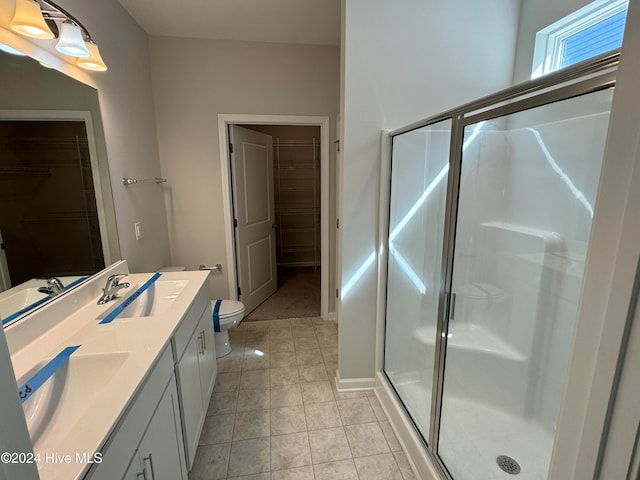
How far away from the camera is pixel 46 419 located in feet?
3.02

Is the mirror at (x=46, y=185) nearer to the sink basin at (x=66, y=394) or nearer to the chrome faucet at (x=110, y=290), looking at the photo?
the chrome faucet at (x=110, y=290)

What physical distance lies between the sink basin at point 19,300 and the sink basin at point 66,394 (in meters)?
→ 0.29

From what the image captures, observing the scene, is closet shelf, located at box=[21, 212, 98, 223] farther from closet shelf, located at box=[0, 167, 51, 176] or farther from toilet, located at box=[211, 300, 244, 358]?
toilet, located at box=[211, 300, 244, 358]

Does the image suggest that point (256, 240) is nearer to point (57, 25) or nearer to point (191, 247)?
point (191, 247)

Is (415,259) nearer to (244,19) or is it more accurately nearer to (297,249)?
(244,19)

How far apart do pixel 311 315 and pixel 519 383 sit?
1989mm

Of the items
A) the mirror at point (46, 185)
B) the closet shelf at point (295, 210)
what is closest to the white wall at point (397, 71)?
the mirror at point (46, 185)

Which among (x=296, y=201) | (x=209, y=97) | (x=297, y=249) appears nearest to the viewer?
(x=209, y=97)

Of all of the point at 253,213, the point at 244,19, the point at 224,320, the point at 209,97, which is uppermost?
the point at 244,19

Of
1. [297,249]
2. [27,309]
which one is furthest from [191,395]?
[297,249]

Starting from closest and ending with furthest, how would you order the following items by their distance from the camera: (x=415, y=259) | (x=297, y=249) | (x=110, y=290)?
(x=110, y=290)
(x=415, y=259)
(x=297, y=249)

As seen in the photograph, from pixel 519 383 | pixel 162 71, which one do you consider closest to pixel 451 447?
pixel 519 383

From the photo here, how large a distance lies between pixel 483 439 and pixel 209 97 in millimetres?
3201

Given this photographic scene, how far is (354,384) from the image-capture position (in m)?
2.18
